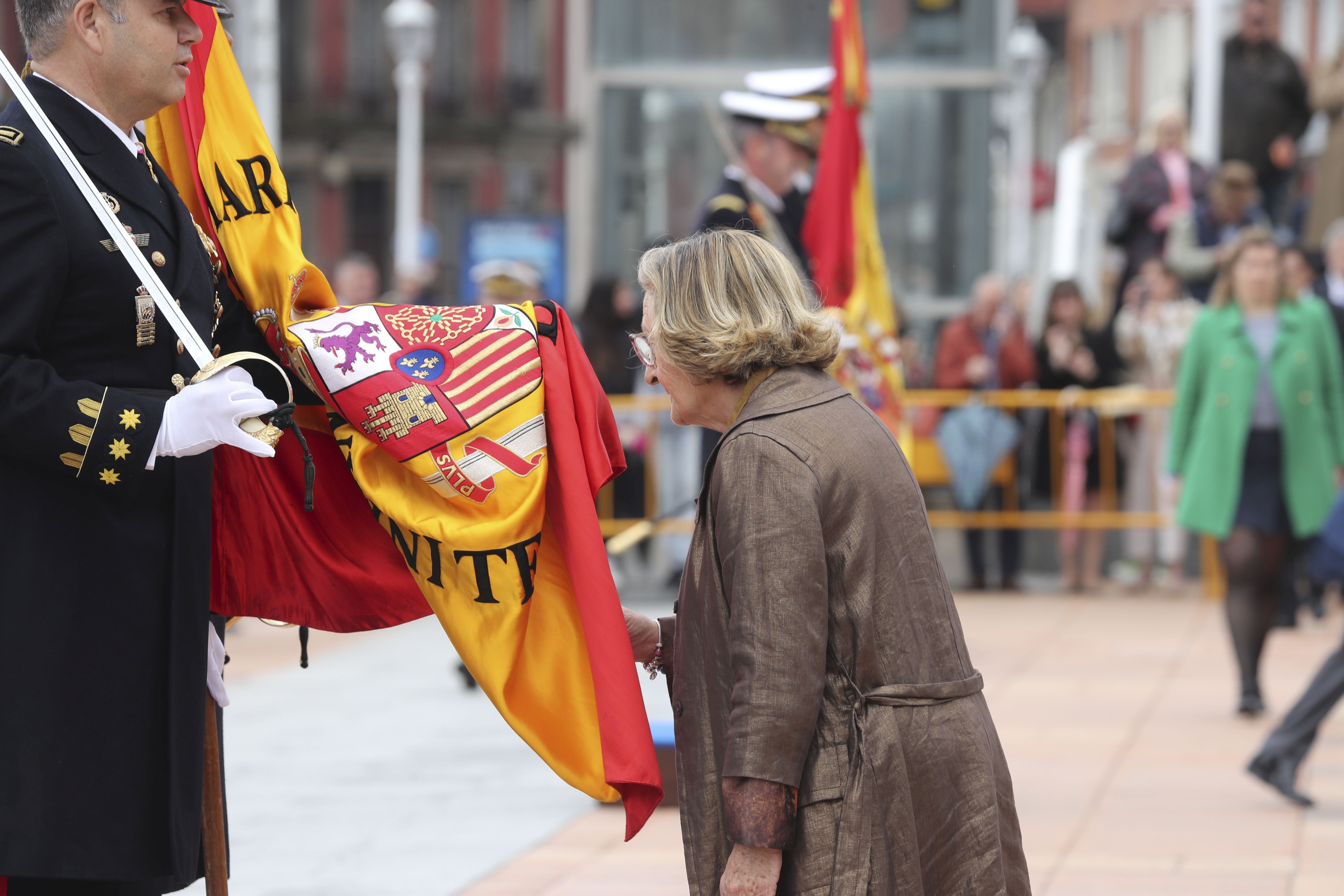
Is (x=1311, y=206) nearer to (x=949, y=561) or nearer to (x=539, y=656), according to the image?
(x=949, y=561)

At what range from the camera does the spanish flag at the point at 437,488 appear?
3.21 meters

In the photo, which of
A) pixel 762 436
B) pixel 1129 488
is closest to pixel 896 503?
pixel 762 436

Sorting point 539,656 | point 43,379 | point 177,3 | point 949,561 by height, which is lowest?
point 949,561

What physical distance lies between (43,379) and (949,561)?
34.4 ft

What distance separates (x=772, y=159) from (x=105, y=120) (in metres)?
3.95

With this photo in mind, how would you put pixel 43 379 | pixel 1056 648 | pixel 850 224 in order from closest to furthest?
pixel 43 379 < pixel 850 224 < pixel 1056 648

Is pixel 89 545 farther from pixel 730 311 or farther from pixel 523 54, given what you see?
pixel 523 54

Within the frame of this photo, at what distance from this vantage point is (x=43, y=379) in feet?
9.20

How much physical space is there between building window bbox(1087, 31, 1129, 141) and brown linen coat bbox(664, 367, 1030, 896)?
39.5 meters

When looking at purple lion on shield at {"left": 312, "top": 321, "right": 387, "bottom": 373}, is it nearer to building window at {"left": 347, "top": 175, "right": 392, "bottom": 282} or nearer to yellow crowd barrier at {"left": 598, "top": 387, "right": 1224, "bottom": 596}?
yellow crowd barrier at {"left": 598, "top": 387, "right": 1224, "bottom": 596}

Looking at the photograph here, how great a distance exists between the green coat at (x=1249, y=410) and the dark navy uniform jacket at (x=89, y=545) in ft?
19.3

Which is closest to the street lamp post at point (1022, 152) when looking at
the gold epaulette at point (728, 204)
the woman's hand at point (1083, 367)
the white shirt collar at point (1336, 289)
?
the woman's hand at point (1083, 367)

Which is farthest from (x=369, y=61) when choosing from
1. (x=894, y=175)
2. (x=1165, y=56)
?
(x=894, y=175)

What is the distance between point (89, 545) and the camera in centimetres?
292
